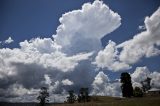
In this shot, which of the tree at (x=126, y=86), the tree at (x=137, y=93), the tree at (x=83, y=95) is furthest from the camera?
the tree at (x=83, y=95)

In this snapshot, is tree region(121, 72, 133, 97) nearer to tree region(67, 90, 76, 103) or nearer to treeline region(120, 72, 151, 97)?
treeline region(120, 72, 151, 97)

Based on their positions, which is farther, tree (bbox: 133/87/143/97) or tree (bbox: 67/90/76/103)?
tree (bbox: 67/90/76/103)

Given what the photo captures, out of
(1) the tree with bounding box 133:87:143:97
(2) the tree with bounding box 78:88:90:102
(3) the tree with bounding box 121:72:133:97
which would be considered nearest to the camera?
(1) the tree with bounding box 133:87:143:97

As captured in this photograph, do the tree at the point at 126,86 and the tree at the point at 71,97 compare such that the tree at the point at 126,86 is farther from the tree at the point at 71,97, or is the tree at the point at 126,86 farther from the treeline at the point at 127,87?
the tree at the point at 71,97

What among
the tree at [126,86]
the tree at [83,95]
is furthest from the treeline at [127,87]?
the tree at [83,95]

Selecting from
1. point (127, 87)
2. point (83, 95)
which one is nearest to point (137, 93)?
point (127, 87)

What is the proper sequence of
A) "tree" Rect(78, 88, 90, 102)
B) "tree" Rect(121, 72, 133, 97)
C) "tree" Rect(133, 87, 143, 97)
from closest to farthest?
"tree" Rect(133, 87, 143, 97), "tree" Rect(121, 72, 133, 97), "tree" Rect(78, 88, 90, 102)

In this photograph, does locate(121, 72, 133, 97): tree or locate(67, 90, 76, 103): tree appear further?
locate(67, 90, 76, 103): tree

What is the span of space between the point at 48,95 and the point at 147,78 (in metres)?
64.0

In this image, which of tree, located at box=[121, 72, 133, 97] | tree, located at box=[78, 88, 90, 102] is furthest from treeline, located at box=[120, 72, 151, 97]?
tree, located at box=[78, 88, 90, 102]

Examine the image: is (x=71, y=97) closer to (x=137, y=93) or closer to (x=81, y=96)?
(x=81, y=96)

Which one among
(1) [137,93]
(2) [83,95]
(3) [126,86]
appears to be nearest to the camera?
(1) [137,93]

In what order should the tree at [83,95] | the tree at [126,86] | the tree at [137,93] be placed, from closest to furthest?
the tree at [137,93] → the tree at [126,86] → the tree at [83,95]

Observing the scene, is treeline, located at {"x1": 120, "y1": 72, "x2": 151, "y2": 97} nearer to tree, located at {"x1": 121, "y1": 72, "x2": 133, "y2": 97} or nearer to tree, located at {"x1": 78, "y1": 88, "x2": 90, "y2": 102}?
tree, located at {"x1": 121, "y1": 72, "x2": 133, "y2": 97}
